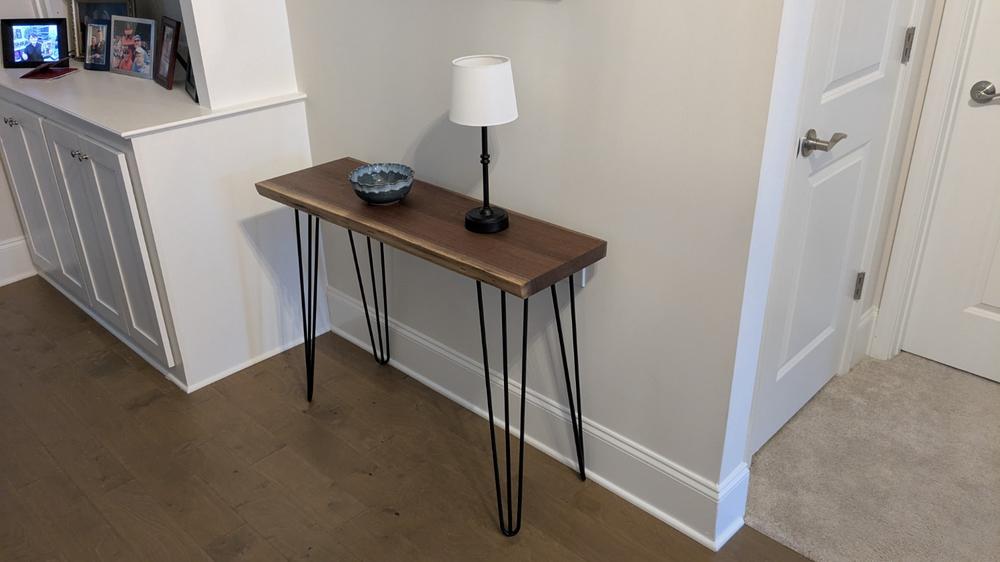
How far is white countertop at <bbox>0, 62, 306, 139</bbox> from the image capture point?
244 cm

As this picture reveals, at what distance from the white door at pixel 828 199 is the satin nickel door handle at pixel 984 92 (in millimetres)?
256

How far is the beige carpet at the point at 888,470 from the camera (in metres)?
2.04

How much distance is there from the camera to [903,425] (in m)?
2.49

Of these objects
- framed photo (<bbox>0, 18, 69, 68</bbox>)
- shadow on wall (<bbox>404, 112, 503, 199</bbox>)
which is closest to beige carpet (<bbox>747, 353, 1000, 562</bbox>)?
shadow on wall (<bbox>404, 112, 503, 199</bbox>)

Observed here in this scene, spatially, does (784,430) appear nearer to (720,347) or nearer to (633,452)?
(633,452)

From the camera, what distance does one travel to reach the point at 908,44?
89.7 inches

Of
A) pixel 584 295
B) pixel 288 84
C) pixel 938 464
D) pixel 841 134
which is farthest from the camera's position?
pixel 288 84

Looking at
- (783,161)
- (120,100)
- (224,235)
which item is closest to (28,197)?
(120,100)

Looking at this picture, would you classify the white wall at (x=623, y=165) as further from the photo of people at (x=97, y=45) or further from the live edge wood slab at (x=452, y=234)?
the photo of people at (x=97, y=45)

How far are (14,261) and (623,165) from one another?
2.98 metres

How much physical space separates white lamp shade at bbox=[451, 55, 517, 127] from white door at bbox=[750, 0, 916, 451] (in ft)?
2.24

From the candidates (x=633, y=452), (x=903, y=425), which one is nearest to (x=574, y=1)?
(x=633, y=452)

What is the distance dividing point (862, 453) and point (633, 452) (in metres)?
0.77

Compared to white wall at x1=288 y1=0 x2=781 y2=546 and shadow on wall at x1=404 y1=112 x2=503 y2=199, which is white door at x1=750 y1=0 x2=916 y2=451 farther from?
shadow on wall at x1=404 y1=112 x2=503 y2=199
